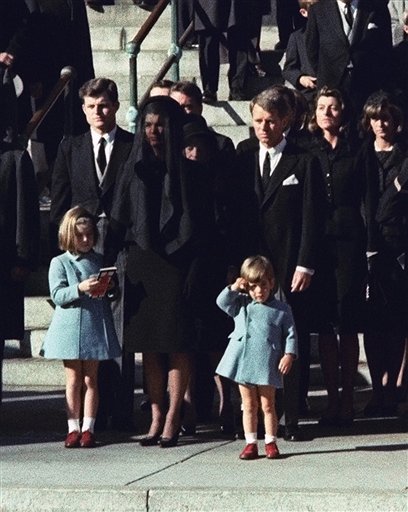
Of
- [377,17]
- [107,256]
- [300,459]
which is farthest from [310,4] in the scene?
[300,459]

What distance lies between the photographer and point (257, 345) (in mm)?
10688

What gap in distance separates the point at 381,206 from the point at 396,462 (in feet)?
7.53

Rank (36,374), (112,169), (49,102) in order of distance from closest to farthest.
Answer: (112,169) < (36,374) < (49,102)

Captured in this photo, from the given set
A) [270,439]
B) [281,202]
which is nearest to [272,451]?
[270,439]

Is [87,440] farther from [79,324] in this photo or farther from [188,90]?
[188,90]

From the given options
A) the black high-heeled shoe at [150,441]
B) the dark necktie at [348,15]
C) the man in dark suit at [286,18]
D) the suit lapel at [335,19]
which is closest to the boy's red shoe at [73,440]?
the black high-heeled shoe at [150,441]

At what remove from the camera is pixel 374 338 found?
12258 millimetres

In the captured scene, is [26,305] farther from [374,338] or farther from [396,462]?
[396,462]

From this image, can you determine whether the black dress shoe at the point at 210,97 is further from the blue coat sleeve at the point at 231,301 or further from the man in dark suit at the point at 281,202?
the blue coat sleeve at the point at 231,301

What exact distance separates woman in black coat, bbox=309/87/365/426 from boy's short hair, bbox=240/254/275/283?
105 cm

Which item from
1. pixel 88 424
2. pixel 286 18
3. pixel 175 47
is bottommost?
pixel 88 424

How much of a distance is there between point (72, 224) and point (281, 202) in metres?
1.20

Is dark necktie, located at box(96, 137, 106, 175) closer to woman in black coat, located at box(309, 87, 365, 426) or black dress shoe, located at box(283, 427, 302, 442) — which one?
woman in black coat, located at box(309, 87, 365, 426)

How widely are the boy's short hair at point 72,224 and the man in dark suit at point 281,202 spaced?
34.1 inches
